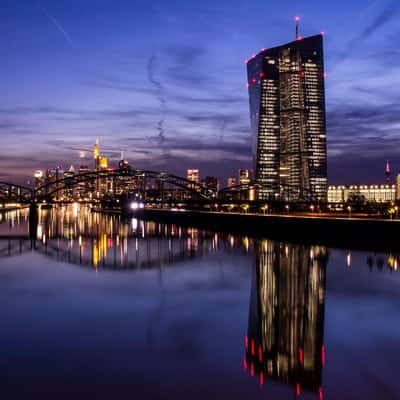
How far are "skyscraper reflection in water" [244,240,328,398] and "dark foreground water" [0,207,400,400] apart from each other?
0.05 meters

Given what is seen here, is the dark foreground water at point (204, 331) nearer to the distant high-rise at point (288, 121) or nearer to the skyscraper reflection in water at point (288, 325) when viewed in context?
the skyscraper reflection in water at point (288, 325)

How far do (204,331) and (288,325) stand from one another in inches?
126

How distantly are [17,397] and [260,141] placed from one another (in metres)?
186

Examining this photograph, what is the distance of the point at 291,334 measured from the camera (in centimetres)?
1738

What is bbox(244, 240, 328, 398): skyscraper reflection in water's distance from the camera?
1387 centimetres

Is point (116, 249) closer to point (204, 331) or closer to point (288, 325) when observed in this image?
point (204, 331)

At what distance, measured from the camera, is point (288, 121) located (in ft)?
635

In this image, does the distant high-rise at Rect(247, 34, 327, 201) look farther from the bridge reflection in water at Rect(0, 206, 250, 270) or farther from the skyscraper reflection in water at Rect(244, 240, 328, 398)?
the skyscraper reflection in water at Rect(244, 240, 328, 398)

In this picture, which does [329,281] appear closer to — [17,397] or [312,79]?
[17,397]

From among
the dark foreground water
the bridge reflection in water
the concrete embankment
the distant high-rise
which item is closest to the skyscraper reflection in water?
the dark foreground water

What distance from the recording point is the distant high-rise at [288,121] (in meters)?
192

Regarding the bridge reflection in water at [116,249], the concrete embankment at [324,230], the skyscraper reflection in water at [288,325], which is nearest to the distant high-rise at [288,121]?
the concrete embankment at [324,230]

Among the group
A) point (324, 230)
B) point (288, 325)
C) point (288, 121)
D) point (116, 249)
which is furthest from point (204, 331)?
point (288, 121)

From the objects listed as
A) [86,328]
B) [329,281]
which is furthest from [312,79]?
[86,328]
